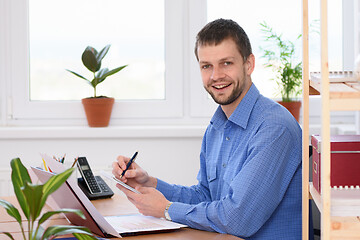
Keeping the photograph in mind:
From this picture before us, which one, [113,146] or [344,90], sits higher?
[344,90]

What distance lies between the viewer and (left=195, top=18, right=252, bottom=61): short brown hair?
1964 mm

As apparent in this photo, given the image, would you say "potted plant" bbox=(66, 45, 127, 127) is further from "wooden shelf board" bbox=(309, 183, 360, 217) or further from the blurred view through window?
"wooden shelf board" bbox=(309, 183, 360, 217)

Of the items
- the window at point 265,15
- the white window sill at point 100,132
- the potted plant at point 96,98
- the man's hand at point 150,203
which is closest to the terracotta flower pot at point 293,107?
the window at point 265,15

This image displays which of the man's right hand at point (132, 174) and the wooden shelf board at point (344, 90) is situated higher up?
the wooden shelf board at point (344, 90)

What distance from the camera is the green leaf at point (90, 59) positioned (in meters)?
2.94

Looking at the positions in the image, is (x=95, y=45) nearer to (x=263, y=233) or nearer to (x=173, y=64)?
(x=173, y=64)

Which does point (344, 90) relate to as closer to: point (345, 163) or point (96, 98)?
point (345, 163)

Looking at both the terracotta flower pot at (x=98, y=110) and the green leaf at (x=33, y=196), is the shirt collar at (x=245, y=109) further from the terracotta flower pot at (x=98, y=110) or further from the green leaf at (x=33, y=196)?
the terracotta flower pot at (x=98, y=110)

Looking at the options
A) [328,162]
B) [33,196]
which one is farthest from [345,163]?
[33,196]

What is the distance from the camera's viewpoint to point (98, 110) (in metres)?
3.00

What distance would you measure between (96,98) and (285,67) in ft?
3.37

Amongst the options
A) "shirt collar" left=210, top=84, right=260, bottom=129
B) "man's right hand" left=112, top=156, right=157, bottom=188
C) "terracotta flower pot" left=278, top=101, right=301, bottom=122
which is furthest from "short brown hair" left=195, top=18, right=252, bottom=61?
"terracotta flower pot" left=278, top=101, right=301, bottom=122

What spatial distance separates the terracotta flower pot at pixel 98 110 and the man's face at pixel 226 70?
43.7 inches

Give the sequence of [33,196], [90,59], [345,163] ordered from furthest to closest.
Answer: [90,59] → [345,163] → [33,196]
